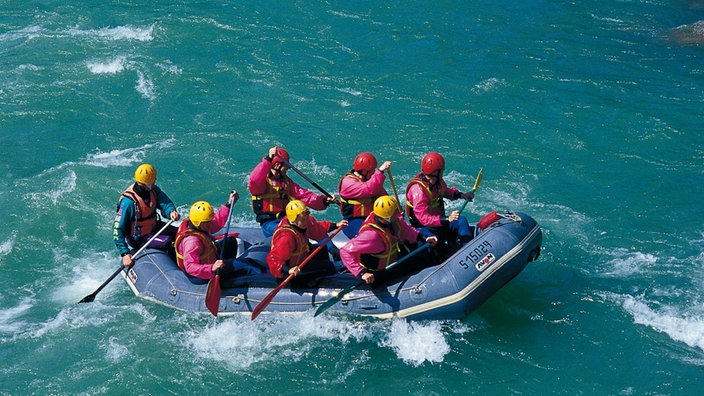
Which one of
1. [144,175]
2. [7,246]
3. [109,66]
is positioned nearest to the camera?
[144,175]

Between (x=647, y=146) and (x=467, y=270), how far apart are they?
279 inches

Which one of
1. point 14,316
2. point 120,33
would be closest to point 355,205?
point 14,316

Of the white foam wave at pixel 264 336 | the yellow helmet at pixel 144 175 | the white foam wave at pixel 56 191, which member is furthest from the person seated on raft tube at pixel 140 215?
the white foam wave at pixel 56 191

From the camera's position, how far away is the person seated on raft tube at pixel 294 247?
1069cm

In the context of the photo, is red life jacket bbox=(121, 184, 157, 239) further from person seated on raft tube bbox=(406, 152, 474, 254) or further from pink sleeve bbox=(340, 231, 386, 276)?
person seated on raft tube bbox=(406, 152, 474, 254)

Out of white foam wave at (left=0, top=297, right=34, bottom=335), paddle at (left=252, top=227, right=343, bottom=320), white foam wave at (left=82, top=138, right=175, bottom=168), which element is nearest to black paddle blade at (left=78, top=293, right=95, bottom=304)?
white foam wave at (left=0, top=297, right=34, bottom=335)

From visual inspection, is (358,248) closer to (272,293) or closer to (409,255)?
(409,255)

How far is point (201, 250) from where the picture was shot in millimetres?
11133

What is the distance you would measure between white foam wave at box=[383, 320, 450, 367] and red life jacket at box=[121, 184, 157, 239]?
3.83 meters

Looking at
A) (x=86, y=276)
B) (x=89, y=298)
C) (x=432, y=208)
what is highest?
(x=432, y=208)

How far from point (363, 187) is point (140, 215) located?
3.18 metres

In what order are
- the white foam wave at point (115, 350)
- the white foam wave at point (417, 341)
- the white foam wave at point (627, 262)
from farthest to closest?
the white foam wave at point (627, 262), the white foam wave at point (115, 350), the white foam wave at point (417, 341)

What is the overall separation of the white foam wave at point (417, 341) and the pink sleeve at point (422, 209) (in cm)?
143

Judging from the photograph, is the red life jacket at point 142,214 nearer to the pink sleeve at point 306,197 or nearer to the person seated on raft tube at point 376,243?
the pink sleeve at point 306,197
